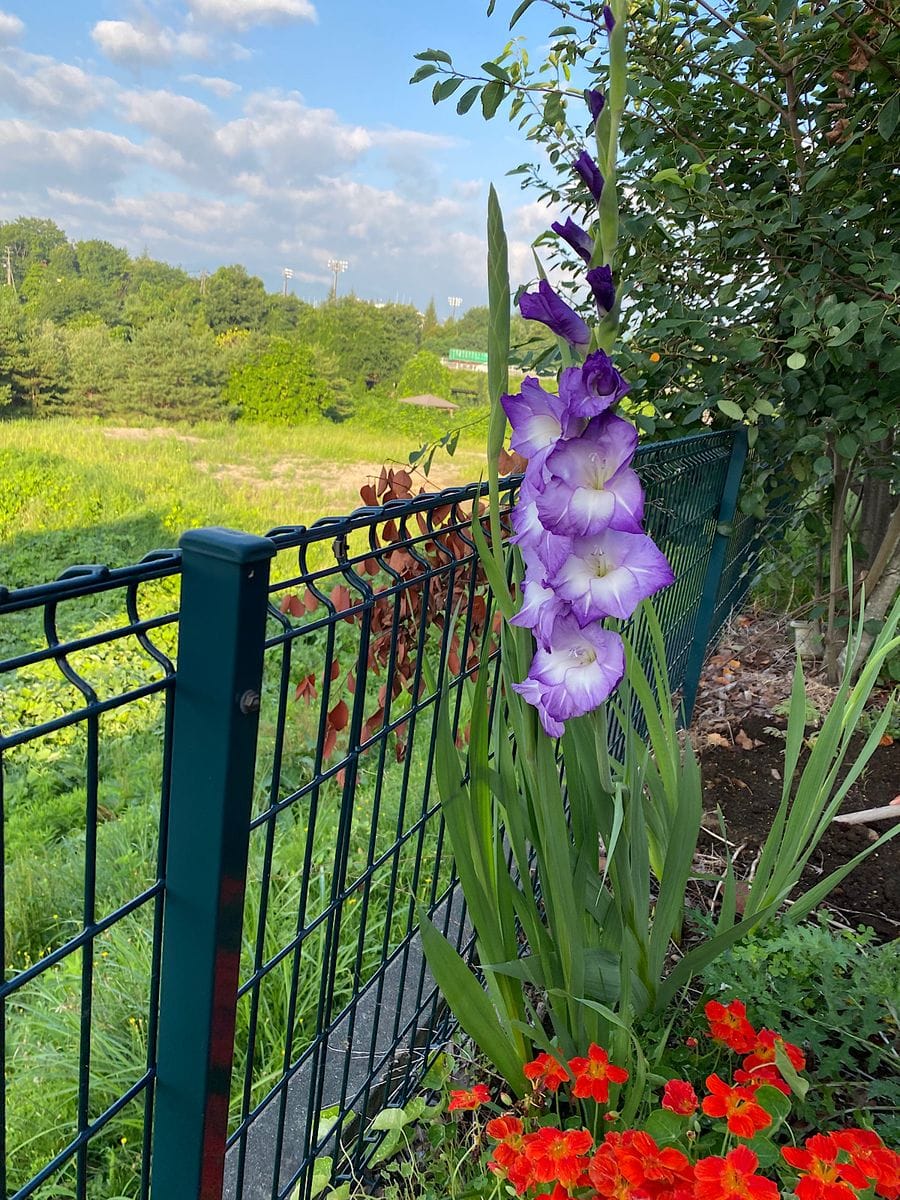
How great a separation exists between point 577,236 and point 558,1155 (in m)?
1.13

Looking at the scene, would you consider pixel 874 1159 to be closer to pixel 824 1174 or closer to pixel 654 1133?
pixel 824 1174

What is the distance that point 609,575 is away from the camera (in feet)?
3.30

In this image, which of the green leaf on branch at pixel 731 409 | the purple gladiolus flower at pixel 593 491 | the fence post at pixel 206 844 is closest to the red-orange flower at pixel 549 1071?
the fence post at pixel 206 844

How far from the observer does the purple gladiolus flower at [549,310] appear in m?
0.97

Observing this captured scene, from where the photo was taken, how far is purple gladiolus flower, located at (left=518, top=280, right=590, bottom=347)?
97 centimetres

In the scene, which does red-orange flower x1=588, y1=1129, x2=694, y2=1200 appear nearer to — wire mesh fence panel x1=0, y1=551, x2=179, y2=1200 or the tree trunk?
A: wire mesh fence panel x1=0, y1=551, x2=179, y2=1200

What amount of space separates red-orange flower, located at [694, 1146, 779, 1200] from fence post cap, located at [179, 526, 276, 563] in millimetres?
858

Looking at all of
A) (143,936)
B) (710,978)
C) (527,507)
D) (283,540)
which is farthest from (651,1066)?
(143,936)

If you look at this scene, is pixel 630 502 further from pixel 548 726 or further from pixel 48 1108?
pixel 48 1108

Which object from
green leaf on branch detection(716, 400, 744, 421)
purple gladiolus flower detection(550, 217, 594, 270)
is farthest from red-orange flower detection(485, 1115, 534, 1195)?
green leaf on branch detection(716, 400, 744, 421)

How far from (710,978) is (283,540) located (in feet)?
4.04

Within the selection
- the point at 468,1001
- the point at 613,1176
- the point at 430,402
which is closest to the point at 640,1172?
the point at 613,1176

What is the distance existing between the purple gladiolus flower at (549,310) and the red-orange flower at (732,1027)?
103 centimetres

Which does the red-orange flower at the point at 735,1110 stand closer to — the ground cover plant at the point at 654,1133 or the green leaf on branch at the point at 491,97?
the ground cover plant at the point at 654,1133
